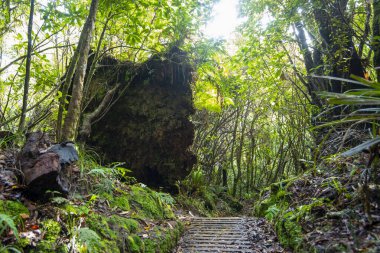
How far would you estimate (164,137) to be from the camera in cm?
725

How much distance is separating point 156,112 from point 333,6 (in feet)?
14.8

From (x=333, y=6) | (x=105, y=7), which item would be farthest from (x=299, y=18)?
(x=105, y=7)

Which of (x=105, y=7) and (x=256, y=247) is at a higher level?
(x=105, y=7)

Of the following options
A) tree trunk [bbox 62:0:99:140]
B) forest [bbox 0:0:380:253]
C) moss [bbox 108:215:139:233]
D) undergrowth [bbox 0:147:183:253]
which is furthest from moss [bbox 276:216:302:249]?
tree trunk [bbox 62:0:99:140]

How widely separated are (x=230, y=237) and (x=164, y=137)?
339 centimetres

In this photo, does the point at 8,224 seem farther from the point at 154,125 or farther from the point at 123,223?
the point at 154,125

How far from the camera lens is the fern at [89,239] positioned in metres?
2.67

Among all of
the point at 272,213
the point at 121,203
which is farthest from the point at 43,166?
the point at 272,213

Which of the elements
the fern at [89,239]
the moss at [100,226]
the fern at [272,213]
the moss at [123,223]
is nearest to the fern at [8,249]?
the fern at [89,239]

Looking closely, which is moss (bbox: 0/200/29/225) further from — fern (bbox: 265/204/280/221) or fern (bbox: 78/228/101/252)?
fern (bbox: 265/204/280/221)

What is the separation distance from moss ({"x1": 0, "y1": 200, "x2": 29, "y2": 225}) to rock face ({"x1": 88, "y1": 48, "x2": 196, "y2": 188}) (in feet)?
14.1

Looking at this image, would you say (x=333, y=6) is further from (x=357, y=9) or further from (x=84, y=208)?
(x=84, y=208)

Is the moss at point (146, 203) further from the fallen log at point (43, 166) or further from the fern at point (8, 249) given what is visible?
the fern at point (8, 249)

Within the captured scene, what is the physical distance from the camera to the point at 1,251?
6.84 ft
